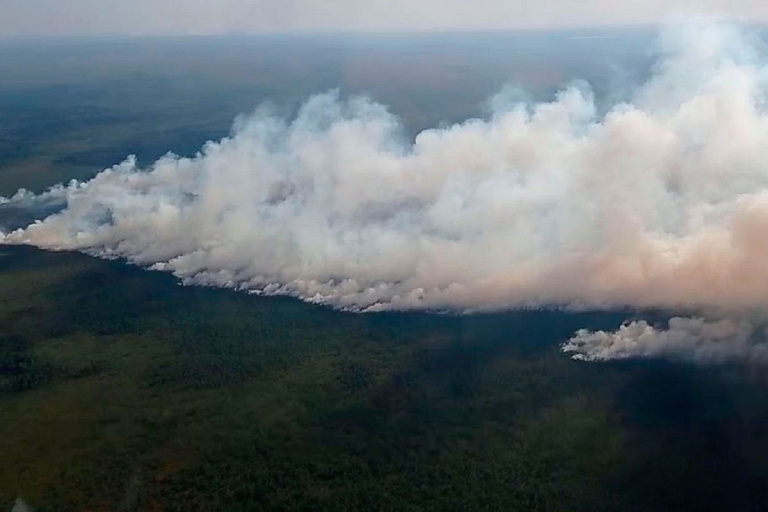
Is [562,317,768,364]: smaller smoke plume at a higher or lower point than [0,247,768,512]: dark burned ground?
higher

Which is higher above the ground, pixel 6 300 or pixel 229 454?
pixel 6 300

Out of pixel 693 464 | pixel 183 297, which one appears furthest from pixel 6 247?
pixel 693 464

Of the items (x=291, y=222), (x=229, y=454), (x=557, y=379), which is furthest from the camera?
(x=291, y=222)

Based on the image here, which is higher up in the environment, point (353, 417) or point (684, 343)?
point (684, 343)

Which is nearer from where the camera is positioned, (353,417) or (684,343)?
(353,417)

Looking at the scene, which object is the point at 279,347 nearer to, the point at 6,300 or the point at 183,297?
the point at 183,297
